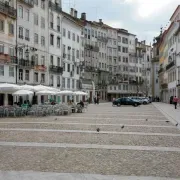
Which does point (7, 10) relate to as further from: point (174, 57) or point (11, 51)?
point (174, 57)

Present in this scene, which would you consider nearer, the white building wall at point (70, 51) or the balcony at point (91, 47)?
the white building wall at point (70, 51)

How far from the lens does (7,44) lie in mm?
46188

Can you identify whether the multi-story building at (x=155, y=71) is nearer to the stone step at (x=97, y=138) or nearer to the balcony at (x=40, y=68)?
the balcony at (x=40, y=68)

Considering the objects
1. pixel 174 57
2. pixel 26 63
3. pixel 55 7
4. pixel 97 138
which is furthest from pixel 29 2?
pixel 97 138

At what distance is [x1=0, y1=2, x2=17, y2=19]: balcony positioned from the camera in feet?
147

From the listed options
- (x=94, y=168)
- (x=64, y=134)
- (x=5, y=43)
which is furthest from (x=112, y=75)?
(x=94, y=168)

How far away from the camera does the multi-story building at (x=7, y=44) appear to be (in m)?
44.9

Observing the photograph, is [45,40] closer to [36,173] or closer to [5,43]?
[5,43]

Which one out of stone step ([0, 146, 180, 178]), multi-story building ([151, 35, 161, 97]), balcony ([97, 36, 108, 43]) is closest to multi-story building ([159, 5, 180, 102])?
A: balcony ([97, 36, 108, 43])

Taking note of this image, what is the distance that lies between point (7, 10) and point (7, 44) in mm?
4089

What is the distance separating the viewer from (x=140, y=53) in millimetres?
122938

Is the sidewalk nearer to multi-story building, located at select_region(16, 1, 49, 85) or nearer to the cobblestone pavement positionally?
the cobblestone pavement

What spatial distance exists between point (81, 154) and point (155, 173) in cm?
302

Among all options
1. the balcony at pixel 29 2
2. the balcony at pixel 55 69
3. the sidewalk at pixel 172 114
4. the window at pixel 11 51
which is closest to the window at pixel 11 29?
the window at pixel 11 51
